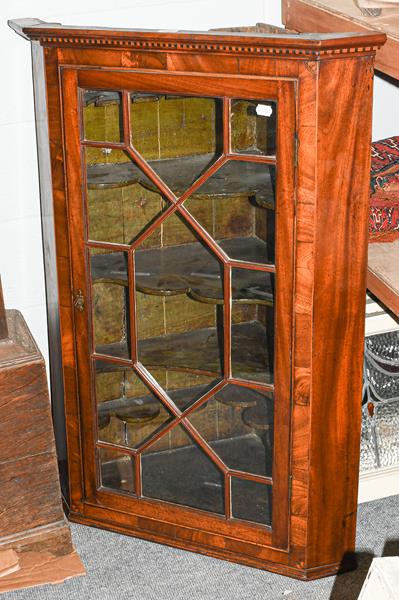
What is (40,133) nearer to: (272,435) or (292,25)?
(292,25)

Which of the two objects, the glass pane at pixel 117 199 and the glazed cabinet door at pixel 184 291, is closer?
the glazed cabinet door at pixel 184 291

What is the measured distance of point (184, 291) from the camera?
2.28 m

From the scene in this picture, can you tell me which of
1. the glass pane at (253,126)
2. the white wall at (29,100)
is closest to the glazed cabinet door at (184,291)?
the glass pane at (253,126)

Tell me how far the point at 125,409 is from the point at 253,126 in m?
0.88

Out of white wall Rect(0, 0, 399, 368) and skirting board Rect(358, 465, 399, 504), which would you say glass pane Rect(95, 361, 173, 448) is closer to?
white wall Rect(0, 0, 399, 368)

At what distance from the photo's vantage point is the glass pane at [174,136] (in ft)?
6.73

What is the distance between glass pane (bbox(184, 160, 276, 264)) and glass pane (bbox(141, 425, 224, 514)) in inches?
21.5

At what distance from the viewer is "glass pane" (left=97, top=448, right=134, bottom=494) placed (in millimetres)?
2483

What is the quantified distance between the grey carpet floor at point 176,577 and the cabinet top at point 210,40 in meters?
1.30

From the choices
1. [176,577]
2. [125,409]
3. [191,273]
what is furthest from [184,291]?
[176,577]

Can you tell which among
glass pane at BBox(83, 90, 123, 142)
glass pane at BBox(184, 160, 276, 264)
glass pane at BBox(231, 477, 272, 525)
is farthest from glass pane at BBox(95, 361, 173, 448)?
glass pane at BBox(83, 90, 123, 142)

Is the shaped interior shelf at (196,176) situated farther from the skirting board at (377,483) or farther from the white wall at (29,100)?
the skirting board at (377,483)

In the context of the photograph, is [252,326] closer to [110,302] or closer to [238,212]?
[238,212]

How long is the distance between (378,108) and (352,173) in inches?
34.7
